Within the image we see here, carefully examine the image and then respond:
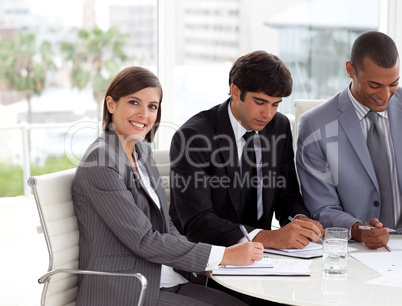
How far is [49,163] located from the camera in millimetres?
4637

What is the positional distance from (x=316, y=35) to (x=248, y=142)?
83.7 inches

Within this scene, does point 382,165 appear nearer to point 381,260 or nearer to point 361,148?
point 361,148

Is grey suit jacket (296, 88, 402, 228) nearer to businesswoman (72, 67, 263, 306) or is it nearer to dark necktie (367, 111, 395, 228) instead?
dark necktie (367, 111, 395, 228)

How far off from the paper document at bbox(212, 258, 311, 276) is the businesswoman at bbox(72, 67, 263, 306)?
0.04 meters

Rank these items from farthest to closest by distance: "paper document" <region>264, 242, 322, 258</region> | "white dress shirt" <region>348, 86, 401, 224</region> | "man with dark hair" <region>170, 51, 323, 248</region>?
"white dress shirt" <region>348, 86, 401, 224</region>, "man with dark hair" <region>170, 51, 323, 248</region>, "paper document" <region>264, 242, 322, 258</region>

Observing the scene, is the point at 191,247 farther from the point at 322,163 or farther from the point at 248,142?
the point at 322,163

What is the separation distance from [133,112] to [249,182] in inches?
24.0

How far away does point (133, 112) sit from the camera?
2092 millimetres

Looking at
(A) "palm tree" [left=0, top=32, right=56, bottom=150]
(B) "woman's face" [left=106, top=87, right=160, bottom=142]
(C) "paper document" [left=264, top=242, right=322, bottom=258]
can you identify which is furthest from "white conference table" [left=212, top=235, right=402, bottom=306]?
Answer: (A) "palm tree" [left=0, top=32, right=56, bottom=150]

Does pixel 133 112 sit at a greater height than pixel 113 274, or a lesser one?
greater

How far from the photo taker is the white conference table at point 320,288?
159 centimetres

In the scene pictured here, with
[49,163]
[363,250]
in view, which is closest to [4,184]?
[49,163]

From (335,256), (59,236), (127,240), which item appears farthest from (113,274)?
(335,256)

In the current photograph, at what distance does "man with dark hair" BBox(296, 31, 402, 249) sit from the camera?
236 centimetres
